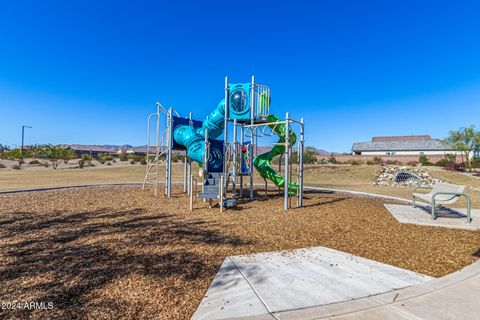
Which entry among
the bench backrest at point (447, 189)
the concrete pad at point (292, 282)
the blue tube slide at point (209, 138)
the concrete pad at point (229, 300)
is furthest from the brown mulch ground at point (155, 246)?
the blue tube slide at point (209, 138)

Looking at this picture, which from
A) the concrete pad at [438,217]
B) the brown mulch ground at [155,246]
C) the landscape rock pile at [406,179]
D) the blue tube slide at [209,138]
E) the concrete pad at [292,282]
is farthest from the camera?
the landscape rock pile at [406,179]

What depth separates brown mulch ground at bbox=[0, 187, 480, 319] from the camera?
3.15 meters

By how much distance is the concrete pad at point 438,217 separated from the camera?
7.05m

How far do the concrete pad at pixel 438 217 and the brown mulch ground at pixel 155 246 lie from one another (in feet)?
1.51

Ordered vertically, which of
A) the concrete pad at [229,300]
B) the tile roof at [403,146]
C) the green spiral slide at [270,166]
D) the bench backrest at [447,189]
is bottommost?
the concrete pad at [229,300]

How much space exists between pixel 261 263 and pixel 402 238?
338 centimetres

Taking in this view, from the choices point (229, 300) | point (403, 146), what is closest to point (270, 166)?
point (229, 300)

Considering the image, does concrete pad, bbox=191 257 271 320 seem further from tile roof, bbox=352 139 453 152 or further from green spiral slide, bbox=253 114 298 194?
tile roof, bbox=352 139 453 152

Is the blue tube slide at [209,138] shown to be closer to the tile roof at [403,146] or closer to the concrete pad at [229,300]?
the concrete pad at [229,300]

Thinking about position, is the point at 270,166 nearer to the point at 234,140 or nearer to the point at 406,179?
the point at 234,140

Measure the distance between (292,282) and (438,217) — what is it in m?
6.67

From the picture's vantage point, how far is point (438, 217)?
8.02 metres

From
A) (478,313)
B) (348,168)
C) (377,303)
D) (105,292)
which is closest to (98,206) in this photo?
(105,292)

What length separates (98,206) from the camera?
355 inches
